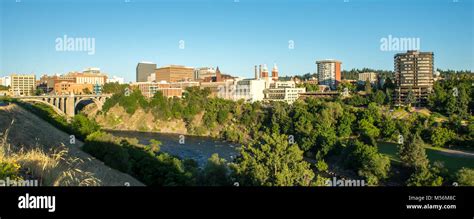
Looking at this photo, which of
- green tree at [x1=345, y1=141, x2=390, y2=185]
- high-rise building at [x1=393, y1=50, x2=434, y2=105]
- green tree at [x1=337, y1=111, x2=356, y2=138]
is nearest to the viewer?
green tree at [x1=345, y1=141, x2=390, y2=185]

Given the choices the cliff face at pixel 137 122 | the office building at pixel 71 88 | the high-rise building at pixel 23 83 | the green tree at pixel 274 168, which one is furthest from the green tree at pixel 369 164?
the high-rise building at pixel 23 83

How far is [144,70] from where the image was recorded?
90562 mm

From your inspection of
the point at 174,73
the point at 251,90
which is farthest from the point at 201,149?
the point at 174,73

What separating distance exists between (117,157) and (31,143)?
10.5 feet

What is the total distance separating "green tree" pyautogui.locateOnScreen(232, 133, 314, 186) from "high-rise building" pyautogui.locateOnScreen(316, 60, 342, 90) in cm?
5140

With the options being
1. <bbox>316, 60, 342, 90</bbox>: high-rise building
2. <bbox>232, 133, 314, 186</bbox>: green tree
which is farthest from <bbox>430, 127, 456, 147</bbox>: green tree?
<bbox>316, 60, 342, 90</bbox>: high-rise building

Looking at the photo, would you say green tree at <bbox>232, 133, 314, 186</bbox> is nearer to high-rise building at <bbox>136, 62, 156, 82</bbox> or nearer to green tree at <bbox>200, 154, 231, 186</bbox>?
green tree at <bbox>200, 154, 231, 186</bbox>

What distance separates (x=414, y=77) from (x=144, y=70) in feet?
216

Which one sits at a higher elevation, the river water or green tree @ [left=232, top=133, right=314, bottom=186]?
green tree @ [left=232, top=133, right=314, bottom=186]

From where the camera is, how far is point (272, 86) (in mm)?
47688

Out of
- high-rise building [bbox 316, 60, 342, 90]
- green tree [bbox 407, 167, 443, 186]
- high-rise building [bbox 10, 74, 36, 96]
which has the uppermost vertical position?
high-rise building [bbox 316, 60, 342, 90]

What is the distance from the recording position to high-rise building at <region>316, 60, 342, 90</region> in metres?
62.9

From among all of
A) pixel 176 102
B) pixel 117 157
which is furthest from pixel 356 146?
pixel 176 102

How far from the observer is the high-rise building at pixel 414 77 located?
110ft
